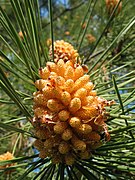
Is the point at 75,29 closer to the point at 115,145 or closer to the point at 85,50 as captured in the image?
the point at 85,50

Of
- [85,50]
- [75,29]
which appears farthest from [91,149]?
[75,29]

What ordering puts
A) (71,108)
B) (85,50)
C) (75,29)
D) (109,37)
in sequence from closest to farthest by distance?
(71,108) → (109,37) → (85,50) → (75,29)

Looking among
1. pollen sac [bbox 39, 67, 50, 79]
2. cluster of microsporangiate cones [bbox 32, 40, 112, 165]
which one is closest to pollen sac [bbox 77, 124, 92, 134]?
cluster of microsporangiate cones [bbox 32, 40, 112, 165]

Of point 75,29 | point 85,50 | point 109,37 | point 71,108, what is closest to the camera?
point 71,108

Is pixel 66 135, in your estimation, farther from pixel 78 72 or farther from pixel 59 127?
pixel 78 72

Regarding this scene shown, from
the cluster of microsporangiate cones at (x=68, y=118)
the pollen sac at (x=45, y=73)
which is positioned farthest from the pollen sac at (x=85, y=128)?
the pollen sac at (x=45, y=73)

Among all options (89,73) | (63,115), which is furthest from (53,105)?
(89,73)

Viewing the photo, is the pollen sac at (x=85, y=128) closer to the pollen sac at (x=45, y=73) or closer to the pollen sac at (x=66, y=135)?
the pollen sac at (x=66, y=135)

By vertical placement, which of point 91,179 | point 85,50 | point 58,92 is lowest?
point 91,179
